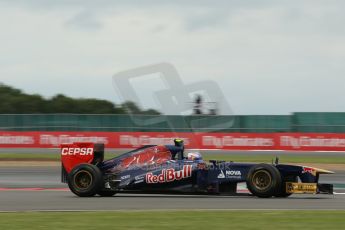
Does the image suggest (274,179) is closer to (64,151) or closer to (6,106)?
(64,151)

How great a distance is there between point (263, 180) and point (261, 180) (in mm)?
36

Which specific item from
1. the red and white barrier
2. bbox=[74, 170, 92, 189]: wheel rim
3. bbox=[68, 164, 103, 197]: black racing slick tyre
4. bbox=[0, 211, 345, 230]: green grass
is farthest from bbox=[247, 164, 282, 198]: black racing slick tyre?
the red and white barrier

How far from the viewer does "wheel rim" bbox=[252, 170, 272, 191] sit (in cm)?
1399

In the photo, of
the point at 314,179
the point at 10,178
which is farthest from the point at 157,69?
the point at 314,179

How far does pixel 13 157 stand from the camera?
107 feet

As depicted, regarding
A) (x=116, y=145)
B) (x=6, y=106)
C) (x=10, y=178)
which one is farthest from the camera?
(x=6, y=106)

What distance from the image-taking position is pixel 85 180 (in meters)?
14.9

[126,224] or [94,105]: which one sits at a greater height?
[94,105]

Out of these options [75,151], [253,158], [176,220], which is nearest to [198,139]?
[253,158]

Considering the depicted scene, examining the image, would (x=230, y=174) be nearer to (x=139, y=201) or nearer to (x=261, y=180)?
(x=261, y=180)

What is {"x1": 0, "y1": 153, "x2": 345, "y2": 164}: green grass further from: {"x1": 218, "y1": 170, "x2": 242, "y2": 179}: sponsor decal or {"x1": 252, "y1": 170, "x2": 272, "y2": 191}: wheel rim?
{"x1": 252, "y1": 170, "x2": 272, "y2": 191}: wheel rim

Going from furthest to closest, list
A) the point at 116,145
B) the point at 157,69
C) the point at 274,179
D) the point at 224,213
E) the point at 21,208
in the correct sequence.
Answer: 1. the point at 116,145
2. the point at 157,69
3. the point at 274,179
4. the point at 21,208
5. the point at 224,213

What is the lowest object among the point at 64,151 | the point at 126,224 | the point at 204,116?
the point at 126,224

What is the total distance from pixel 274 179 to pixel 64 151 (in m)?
4.26
